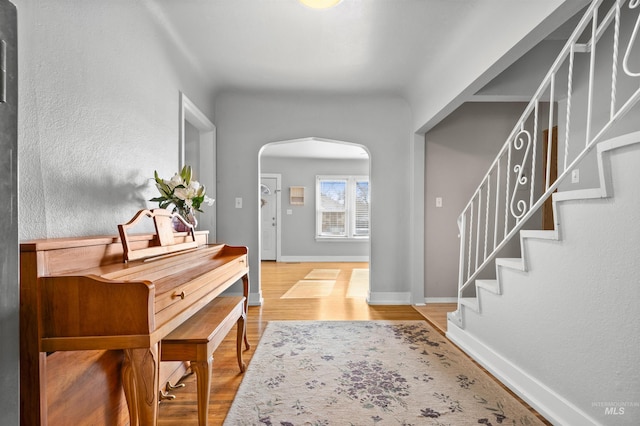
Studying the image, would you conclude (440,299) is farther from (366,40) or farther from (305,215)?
(305,215)

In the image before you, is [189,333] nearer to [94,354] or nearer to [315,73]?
[94,354]

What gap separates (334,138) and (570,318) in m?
3.00

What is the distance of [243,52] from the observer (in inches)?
113

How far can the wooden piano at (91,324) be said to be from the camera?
1014mm

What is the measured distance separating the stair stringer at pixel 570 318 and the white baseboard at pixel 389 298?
66.7 inches

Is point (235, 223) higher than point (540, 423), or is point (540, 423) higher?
point (235, 223)

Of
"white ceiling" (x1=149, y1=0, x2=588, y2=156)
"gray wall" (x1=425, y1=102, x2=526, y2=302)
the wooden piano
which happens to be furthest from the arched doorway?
the wooden piano

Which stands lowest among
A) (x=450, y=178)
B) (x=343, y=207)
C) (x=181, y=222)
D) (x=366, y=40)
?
(x=181, y=222)

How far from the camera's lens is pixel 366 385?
1.98 metres

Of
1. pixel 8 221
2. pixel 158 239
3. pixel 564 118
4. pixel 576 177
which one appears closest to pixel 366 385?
pixel 158 239

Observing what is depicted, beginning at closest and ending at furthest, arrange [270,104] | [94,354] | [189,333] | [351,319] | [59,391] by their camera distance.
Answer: [59,391] → [94,354] → [189,333] → [351,319] → [270,104]

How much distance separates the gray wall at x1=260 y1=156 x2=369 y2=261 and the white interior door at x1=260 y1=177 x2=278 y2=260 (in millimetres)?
190

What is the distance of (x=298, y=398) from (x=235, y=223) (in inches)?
97.6

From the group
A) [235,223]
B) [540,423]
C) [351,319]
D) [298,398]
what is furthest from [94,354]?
[235,223]
